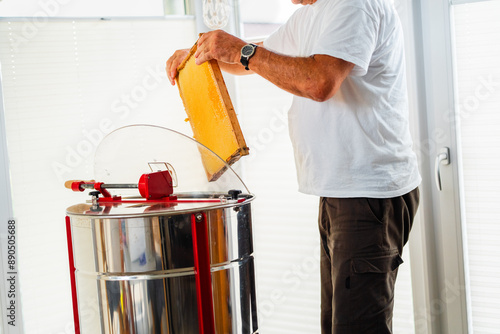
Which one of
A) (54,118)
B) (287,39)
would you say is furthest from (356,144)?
(54,118)

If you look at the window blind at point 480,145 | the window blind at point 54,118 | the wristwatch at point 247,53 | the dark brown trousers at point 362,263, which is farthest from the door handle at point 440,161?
the window blind at point 54,118

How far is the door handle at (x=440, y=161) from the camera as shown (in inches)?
87.7

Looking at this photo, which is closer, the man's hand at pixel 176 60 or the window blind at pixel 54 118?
the man's hand at pixel 176 60

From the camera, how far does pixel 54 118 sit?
7.67 feet

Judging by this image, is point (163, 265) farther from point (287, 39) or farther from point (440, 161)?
point (440, 161)

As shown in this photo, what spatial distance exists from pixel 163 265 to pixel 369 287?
28.1 inches

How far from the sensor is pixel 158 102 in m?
2.55

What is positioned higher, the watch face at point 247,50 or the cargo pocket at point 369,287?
the watch face at point 247,50

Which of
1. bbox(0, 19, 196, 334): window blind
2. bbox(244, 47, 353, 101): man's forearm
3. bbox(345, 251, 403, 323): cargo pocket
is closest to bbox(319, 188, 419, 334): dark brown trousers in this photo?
bbox(345, 251, 403, 323): cargo pocket

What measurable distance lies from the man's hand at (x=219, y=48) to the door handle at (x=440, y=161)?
1.02 m

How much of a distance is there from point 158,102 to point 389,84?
1.19m

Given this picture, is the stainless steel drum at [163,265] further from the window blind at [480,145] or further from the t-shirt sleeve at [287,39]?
the window blind at [480,145]

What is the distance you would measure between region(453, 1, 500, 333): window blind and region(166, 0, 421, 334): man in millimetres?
528

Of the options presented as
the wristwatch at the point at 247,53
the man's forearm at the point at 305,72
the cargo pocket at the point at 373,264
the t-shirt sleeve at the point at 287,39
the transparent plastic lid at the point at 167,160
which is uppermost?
the t-shirt sleeve at the point at 287,39
